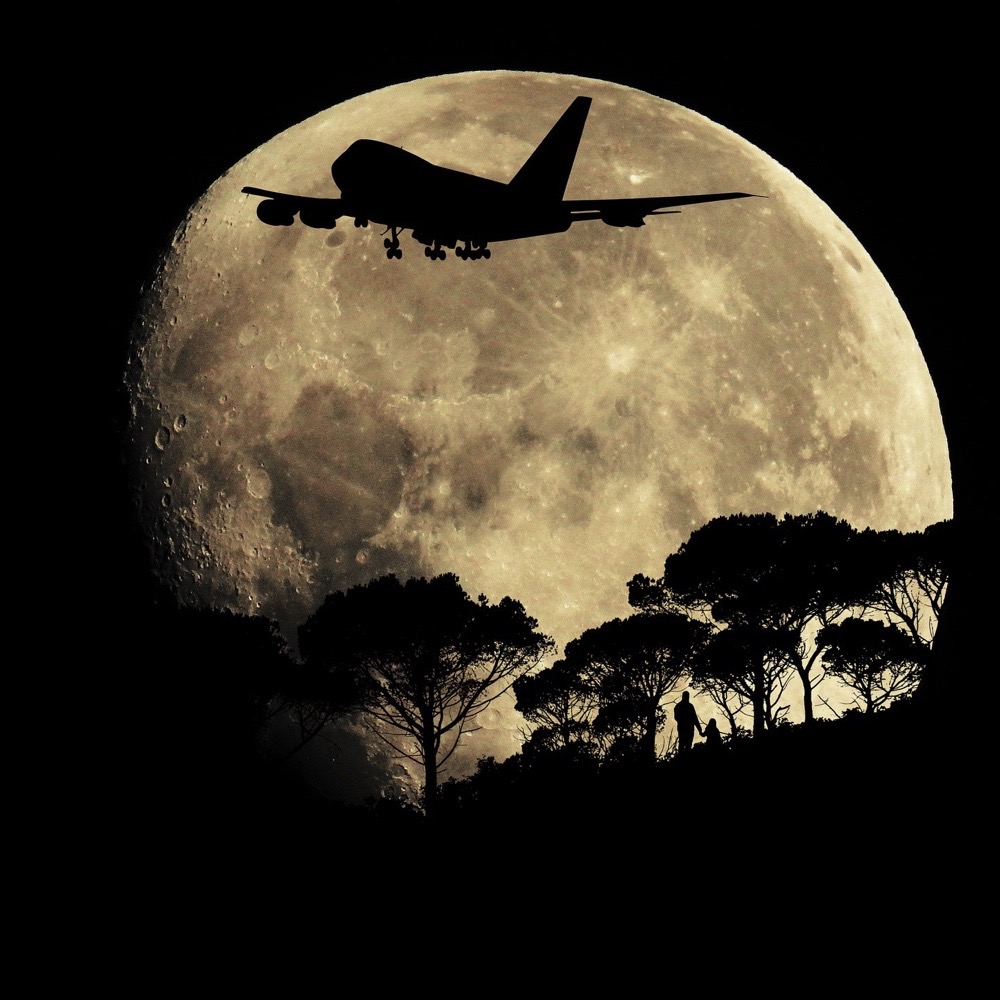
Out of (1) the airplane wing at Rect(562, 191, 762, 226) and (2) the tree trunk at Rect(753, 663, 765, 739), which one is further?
(2) the tree trunk at Rect(753, 663, 765, 739)

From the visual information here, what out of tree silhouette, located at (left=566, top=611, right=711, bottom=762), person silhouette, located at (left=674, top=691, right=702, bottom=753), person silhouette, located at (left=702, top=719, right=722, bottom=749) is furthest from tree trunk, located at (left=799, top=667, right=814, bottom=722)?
person silhouette, located at (left=702, top=719, right=722, bottom=749)

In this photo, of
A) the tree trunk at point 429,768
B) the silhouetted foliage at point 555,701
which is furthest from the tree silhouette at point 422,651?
the silhouetted foliage at point 555,701

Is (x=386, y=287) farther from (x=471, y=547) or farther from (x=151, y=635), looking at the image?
(x=151, y=635)

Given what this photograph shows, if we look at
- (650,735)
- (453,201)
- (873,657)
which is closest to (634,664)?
(650,735)

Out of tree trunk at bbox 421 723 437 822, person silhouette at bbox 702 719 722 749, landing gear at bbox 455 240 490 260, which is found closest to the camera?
person silhouette at bbox 702 719 722 749

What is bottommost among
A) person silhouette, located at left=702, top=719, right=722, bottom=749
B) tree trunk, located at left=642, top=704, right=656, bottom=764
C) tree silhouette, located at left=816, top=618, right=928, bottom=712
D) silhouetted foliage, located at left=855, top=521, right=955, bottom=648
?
person silhouette, located at left=702, top=719, right=722, bottom=749

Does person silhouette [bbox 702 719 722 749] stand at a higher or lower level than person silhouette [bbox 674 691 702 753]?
lower

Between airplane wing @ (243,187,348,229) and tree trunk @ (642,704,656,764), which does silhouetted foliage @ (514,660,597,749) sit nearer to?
tree trunk @ (642,704,656,764)

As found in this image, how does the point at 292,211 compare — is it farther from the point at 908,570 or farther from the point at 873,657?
the point at 873,657
